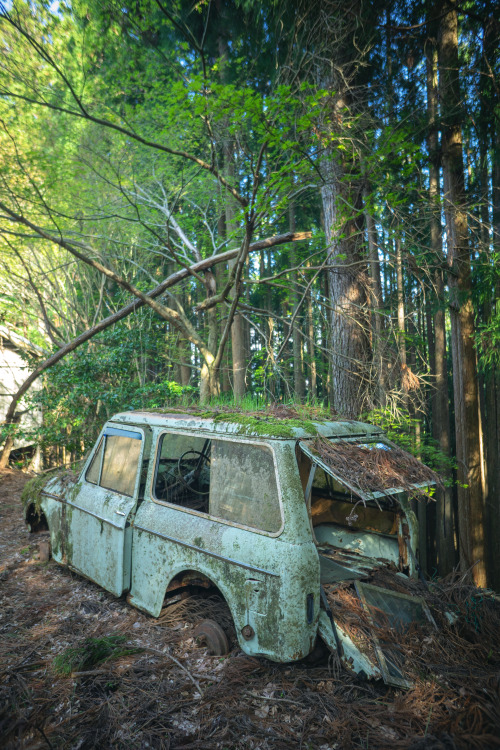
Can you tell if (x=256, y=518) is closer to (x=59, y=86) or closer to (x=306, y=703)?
(x=306, y=703)

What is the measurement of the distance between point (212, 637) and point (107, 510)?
1636mm

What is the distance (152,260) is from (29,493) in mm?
12562

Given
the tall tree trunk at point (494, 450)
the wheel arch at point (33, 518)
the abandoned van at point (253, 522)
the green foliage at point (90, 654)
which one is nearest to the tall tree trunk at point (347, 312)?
the abandoned van at point (253, 522)

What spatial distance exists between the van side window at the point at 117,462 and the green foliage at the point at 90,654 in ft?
4.06

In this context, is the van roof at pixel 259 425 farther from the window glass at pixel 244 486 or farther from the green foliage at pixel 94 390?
the green foliage at pixel 94 390

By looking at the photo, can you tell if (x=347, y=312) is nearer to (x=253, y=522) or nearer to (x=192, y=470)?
(x=192, y=470)

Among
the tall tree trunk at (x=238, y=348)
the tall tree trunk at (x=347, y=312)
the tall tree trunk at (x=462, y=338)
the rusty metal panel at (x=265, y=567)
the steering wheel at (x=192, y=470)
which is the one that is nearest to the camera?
the rusty metal panel at (x=265, y=567)

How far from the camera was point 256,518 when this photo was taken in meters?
3.15

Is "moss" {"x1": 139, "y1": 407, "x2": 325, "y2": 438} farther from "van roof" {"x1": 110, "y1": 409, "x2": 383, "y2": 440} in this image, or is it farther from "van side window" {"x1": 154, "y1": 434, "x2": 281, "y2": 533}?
"van side window" {"x1": 154, "y1": 434, "x2": 281, "y2": 533}

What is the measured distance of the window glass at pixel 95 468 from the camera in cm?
481

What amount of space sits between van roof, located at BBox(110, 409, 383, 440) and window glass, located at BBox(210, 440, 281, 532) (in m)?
0.13

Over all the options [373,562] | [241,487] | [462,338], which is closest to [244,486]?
[241,487]

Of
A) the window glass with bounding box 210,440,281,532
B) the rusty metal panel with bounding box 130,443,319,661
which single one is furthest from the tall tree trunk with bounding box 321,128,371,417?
the rusty metal panel with bounding box 130,443,319,661

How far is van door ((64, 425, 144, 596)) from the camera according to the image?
409cm
